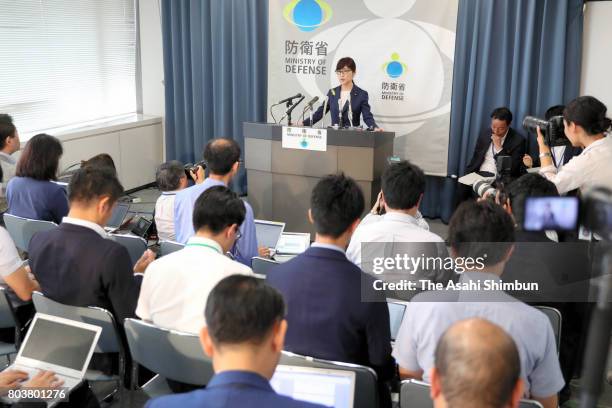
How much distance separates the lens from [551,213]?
3.22ft

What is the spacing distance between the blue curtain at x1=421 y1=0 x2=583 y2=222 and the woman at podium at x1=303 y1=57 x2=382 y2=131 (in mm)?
887

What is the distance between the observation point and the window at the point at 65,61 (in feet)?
19.1

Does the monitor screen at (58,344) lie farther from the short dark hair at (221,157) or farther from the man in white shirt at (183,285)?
the short dark hair at (221,157)

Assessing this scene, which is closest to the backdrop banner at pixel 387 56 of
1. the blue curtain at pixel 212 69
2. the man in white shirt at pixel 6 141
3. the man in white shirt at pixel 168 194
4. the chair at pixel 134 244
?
the blue curtain at pixel 212 69

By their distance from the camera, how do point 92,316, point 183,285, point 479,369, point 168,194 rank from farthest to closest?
1. point 168,194
2. point 92,316
3. point 183,285
4. point 479,369

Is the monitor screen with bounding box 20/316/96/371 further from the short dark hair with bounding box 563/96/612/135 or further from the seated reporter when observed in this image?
the short dark hair with bounding box 563/96/612/135

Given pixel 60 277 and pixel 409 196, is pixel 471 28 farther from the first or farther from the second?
pixel 60 277

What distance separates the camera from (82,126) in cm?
659

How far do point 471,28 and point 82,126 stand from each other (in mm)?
4053

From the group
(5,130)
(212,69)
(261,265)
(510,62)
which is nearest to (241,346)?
(261,265)

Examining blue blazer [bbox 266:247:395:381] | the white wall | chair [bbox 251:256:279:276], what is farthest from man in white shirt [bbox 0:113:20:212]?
the white wall

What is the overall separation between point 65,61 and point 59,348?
4.90 meters

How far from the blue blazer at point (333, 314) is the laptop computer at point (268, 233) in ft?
5.14

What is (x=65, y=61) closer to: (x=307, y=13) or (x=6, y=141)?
(x=307, y=13)
